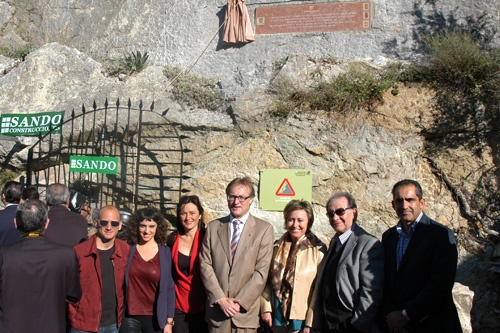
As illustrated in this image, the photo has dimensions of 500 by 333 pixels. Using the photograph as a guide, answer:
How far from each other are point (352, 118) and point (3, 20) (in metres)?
7.58

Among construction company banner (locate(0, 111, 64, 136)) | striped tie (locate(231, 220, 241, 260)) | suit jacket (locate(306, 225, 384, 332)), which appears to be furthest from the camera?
construction company banner (locate(0, 111, 64, 136))

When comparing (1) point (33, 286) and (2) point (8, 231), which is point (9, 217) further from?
(1) point (33, 286)

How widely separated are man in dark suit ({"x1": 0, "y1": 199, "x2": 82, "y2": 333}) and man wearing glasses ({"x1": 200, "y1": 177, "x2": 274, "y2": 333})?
111cm

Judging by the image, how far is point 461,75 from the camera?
6043 millimetres

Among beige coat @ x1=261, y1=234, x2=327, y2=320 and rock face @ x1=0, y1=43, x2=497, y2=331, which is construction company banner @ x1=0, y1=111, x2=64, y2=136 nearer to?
rock face @ x1=0, y1=43, x2=497, y2=331

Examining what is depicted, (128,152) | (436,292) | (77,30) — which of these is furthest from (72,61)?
(436,292)

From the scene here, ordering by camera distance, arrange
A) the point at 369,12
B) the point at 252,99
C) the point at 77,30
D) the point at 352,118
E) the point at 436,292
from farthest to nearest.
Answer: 1. the point at 77,30
2. the point at 369,12
3. the point at 252,99
4. the point at 352,118
5. the point at 436,292

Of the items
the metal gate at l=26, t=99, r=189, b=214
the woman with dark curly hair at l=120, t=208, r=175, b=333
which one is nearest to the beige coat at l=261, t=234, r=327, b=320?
the woman with dark curly hair at l=120, t=208, r=175, b=333

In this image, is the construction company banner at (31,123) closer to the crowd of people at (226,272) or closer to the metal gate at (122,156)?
the metal gate at (122,156)

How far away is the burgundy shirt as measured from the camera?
154 inches

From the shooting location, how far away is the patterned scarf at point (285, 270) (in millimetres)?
3867

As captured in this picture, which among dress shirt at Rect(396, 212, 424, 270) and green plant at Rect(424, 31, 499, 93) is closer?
dress shirt at Rect(396, 212, 424, 270)

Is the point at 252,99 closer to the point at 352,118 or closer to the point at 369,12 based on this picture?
Result: the point at 352,118

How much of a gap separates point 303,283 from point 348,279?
1.40 ft
